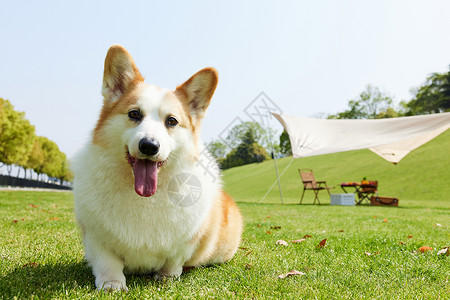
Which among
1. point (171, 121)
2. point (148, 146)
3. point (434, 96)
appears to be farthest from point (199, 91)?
point (434, 96)

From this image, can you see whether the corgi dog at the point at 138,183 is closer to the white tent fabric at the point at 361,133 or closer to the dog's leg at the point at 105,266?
the dog's leg at the point at 105,266

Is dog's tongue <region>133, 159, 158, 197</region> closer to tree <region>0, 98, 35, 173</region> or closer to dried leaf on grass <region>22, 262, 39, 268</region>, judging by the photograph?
dried leaf on grass <region>22, 262, 39, 268</region>

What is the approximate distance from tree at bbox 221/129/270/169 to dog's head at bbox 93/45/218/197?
31.8 meters

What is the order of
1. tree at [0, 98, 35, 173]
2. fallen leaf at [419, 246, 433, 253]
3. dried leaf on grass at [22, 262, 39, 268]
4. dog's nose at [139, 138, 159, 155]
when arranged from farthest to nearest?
tree at [0, 98, 35, 173], fallen leaf at [419, 246, 433, 253], dried leaf on grass at [22, 262, 39, 268], dog's nose at [139, 138, 159, 155]

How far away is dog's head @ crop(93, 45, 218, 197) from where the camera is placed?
1.85 metres

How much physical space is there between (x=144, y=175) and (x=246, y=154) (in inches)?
1585

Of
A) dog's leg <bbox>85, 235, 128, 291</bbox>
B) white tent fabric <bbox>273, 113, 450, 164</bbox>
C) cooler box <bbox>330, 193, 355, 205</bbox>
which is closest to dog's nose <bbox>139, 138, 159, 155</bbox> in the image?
dog's leg <bbox>85, 235, 128, 291</bbox>

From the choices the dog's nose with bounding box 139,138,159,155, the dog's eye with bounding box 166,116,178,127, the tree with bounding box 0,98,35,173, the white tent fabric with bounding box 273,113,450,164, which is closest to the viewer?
the dog's nose with bounding box 139,138,159,155

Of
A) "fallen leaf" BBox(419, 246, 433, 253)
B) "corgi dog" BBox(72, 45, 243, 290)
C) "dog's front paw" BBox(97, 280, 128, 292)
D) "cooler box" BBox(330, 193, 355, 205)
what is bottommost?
"cooler box" BBox(330, 193, 355, 205)

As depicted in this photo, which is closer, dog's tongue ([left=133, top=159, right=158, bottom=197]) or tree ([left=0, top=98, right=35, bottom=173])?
dog's tongue ([left=133, top=159, right=158, bottom=197])

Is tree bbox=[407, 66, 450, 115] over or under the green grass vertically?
over

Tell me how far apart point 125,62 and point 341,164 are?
26.0 m

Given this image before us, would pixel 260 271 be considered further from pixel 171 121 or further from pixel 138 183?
pixel 171 121

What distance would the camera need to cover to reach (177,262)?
6.92 ft
